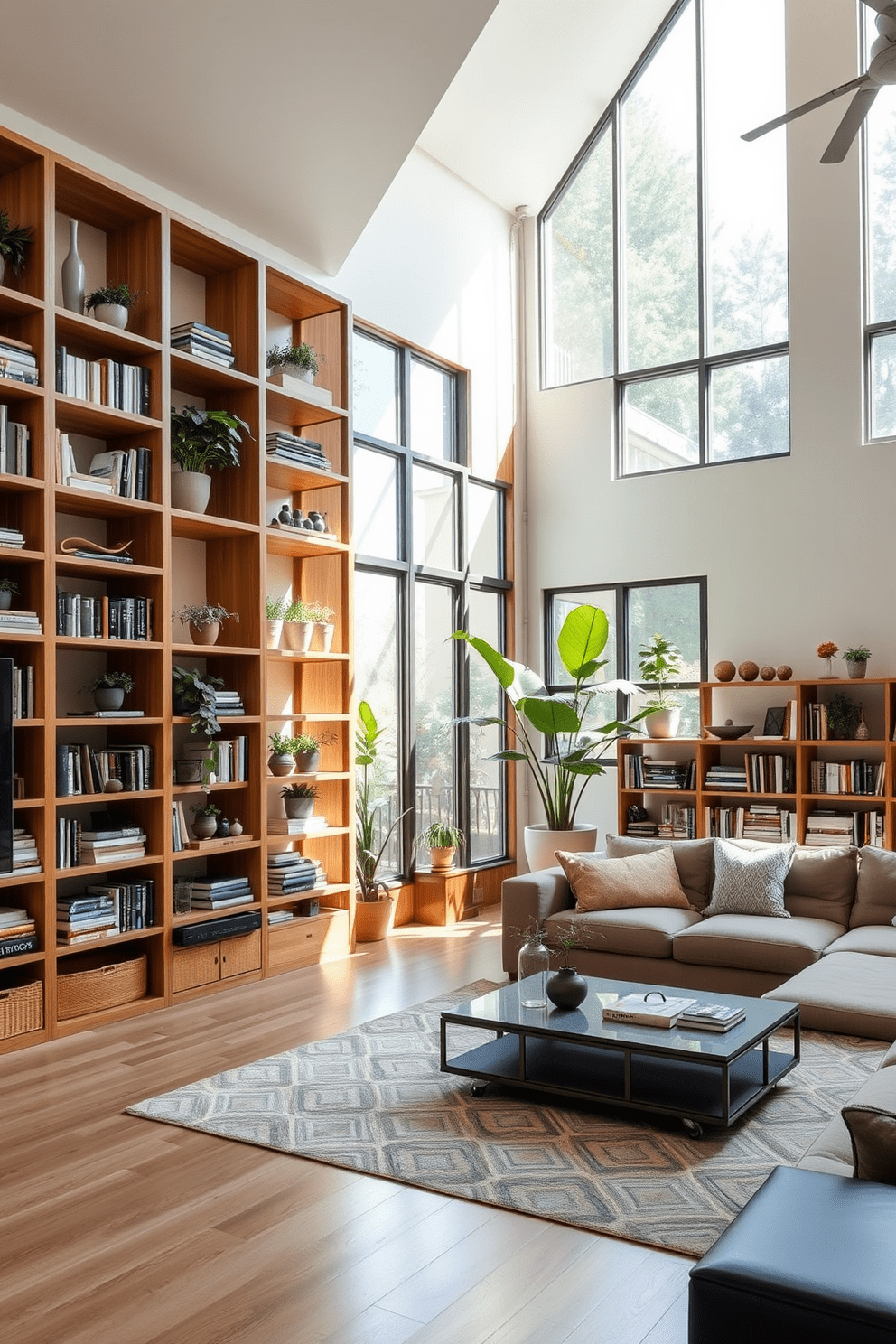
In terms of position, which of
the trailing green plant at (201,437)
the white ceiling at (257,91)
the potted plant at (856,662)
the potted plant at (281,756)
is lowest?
the potted plant at (281,756)

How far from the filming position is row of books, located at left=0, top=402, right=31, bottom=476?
464 centimetres

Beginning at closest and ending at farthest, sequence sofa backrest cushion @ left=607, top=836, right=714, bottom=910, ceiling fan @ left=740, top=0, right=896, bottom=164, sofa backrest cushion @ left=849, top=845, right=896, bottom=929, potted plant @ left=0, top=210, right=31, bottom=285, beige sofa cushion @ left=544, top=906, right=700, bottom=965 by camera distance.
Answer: ceiling fan @ left=740, top=0, right=896, bottom=164, potted plant @ left=0, top=210, right=31, bottom=285, beige sofa cushion @ left=544, top=906, right=700, bottom=965, sofa backrest cushion @ left=849, top=845, right=896, bottom=929, sofa backrest cushion @ left=607, top=836, right=714, bottom=910

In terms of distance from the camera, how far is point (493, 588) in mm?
8406

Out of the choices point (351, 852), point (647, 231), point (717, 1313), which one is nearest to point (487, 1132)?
point (717, 1313)

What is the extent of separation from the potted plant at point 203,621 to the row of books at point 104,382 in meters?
0.98

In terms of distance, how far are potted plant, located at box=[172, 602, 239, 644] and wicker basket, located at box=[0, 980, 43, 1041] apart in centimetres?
181

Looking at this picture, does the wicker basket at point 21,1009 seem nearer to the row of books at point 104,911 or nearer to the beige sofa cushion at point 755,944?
the row of books at point 104,911

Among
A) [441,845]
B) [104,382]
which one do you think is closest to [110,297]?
[104,382]

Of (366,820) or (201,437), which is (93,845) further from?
(366,820)

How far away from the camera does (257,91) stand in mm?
5309

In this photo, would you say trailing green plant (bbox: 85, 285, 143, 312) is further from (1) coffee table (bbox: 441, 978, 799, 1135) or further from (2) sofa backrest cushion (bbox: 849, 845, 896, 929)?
(2) sofa backrest cushion (bbox: 849, 845, 896, 929)

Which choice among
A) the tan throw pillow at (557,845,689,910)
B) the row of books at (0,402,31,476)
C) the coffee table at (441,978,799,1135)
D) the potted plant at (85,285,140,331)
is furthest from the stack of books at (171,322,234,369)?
the coffee table at (441,978,799,1135)

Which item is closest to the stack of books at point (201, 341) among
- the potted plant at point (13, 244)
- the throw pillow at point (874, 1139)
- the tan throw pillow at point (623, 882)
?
the potted plant at point (13, 244)

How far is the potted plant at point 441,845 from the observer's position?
7.39 meters
